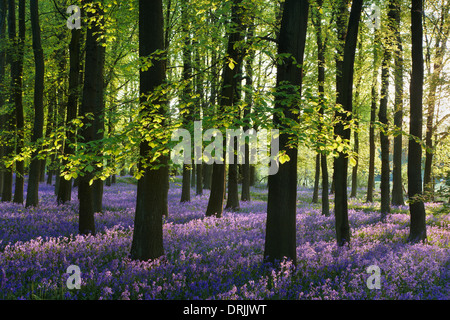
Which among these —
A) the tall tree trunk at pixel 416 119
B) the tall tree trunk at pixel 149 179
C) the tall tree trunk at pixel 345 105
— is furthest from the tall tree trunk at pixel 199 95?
the tall tree trunk at pixel 416 119

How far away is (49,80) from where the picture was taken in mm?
16547

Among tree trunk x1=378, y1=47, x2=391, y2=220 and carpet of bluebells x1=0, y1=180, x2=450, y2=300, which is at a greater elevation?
tree trunk x1=378, y1=47, x2=391, y2=220

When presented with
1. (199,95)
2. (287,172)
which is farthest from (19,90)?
(287,172)

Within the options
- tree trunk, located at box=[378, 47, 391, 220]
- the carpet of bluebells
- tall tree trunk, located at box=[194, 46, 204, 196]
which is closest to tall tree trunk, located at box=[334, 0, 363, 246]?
the carpet of bluebells

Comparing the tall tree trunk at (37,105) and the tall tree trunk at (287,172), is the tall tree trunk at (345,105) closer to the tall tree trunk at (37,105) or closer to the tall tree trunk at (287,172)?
the tall tree trunk at (287,172)

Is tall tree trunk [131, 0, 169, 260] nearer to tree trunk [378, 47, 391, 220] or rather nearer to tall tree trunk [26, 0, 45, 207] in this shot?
tall tree trunk [26, 0, 45, 207]

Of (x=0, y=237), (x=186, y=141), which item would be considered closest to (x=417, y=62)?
(x=186, y=141)

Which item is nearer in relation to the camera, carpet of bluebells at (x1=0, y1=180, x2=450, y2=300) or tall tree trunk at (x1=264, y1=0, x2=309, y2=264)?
carpet of bluebells at (x1=0, y1=180, x2=450, y2=300)

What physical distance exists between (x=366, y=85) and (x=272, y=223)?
13419 mm

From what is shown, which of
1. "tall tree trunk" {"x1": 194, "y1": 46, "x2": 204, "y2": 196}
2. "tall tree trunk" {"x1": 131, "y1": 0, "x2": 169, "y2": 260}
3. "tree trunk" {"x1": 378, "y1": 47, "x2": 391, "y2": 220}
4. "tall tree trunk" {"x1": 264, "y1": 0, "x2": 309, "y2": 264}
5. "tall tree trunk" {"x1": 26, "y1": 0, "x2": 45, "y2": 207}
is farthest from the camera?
"tree trunk" {"x1": 378, "y1": 47, "x2": 391, "y2": 220}

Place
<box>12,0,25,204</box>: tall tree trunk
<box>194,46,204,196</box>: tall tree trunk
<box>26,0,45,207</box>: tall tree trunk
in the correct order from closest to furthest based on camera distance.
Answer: <box>194,46,204,196</box>: tall tree trunk, <box>26,0,45,207</box>: tall tree trunk, <box>12,0,25,204</box>: tall tree trunk

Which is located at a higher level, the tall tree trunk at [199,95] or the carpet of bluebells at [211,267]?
the tall tree trunk at [199,95]

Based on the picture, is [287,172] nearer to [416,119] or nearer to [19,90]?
[416,119]
